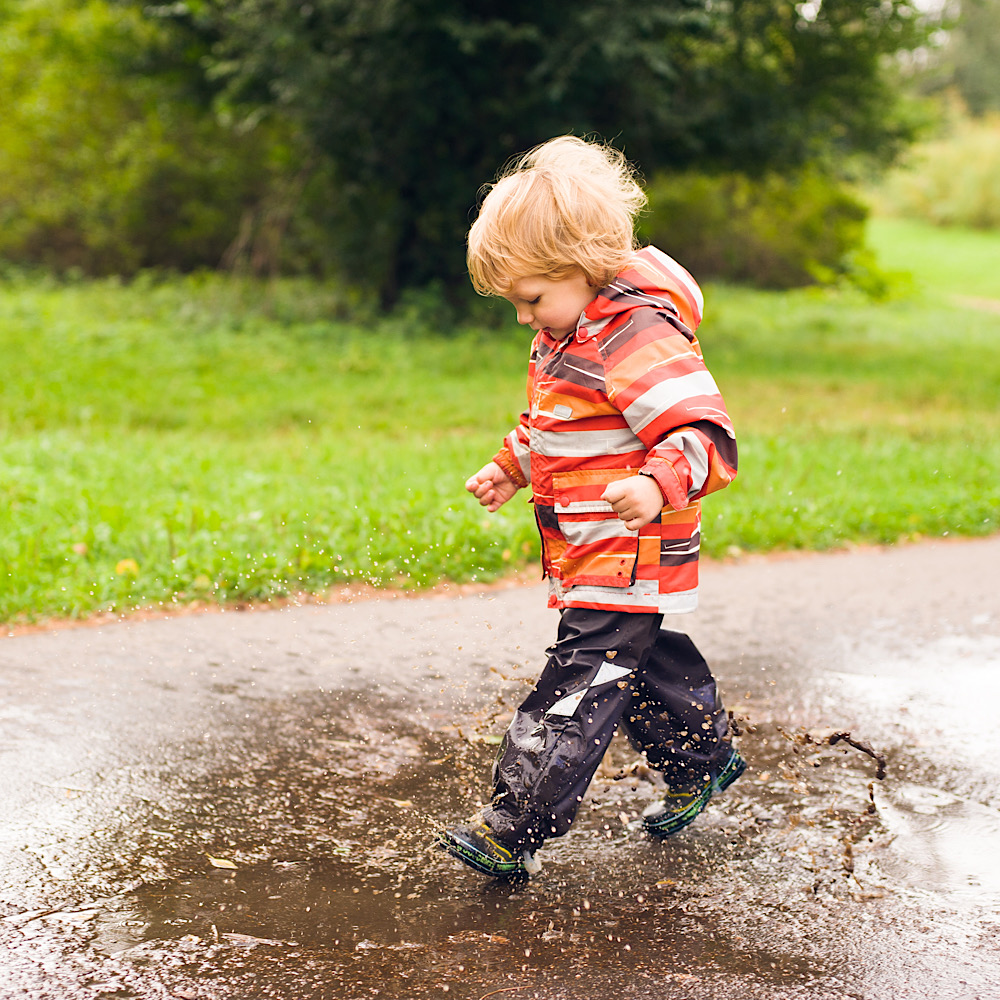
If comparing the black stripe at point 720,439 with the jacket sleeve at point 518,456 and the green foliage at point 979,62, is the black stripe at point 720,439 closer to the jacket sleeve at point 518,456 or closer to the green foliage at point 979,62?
the jacket sleeve at point 518,456

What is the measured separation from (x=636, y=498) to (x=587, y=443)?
10.5 inches

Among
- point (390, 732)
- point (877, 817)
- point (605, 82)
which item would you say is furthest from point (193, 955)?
point (605, 82)

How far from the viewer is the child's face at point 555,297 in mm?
2422

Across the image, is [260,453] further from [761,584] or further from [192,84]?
[192,84]

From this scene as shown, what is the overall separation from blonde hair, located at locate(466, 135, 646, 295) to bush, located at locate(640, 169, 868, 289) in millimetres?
18778

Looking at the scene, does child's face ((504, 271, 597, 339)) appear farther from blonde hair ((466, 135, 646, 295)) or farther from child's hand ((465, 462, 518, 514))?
child's hand ((465, 462, 518, 514))

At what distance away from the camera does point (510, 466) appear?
279cm

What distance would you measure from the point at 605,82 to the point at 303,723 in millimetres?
10120

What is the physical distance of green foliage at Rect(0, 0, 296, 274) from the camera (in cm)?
1802

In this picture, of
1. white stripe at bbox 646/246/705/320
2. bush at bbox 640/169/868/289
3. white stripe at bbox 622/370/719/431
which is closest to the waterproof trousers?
white stripe at bbox 622/370/719/431

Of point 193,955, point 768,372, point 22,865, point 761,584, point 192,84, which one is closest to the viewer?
point 193,955

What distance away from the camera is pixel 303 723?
339cm

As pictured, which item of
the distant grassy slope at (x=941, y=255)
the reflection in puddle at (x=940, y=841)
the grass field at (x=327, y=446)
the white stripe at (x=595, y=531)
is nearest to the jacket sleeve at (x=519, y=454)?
the white stripe at (x=595, y=531)

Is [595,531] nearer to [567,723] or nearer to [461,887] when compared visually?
[567,723]
